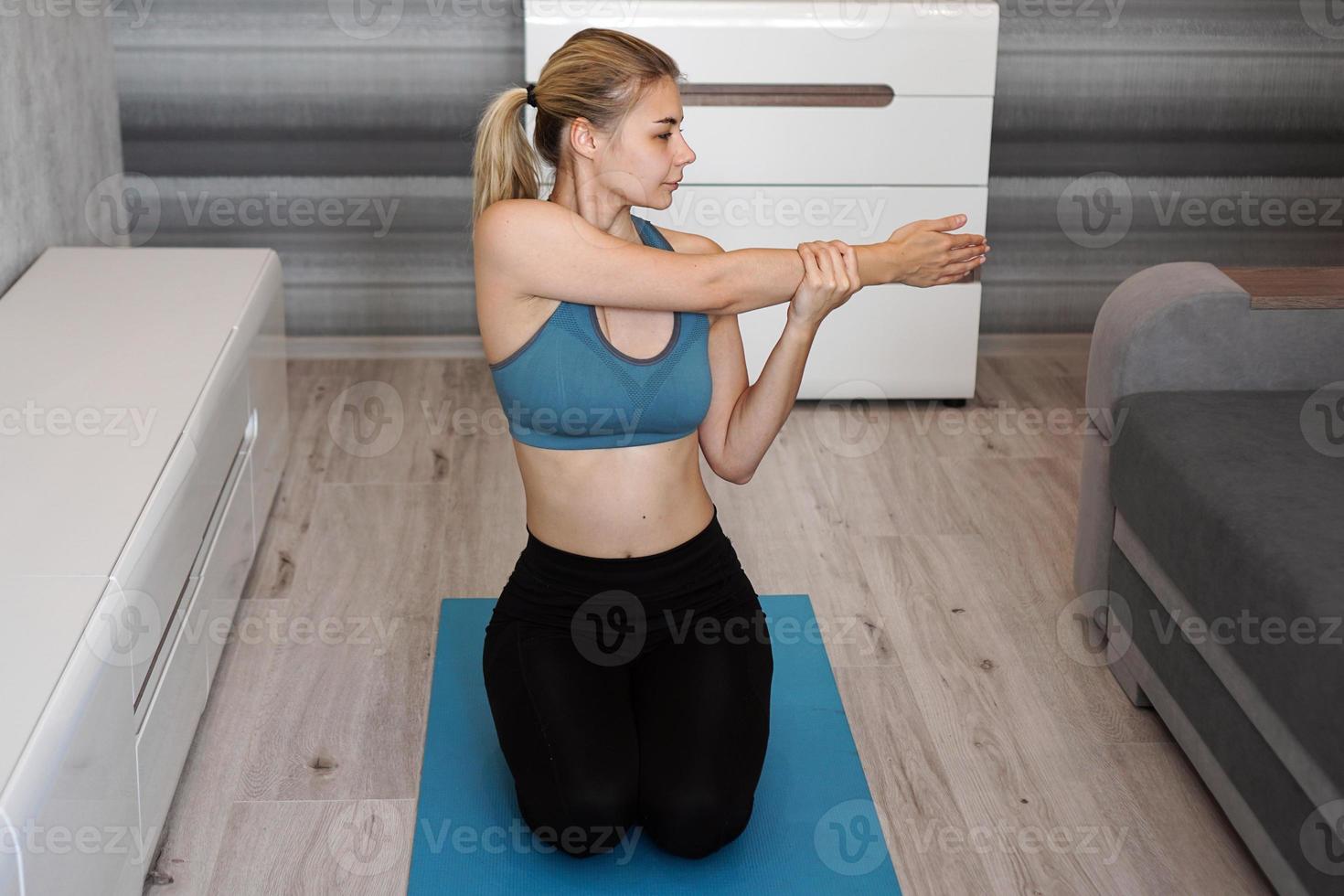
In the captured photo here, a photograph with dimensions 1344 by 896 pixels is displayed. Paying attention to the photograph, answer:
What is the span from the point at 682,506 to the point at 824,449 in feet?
4.25

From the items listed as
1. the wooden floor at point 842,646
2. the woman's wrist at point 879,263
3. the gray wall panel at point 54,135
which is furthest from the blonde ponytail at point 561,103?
the gray wall panel at point 54,135

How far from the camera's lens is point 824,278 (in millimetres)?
1721

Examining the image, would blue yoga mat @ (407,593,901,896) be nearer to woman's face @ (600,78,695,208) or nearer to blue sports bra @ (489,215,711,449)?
blue sports bra @ (489,215,711,449)

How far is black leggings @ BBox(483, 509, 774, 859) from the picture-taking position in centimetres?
170

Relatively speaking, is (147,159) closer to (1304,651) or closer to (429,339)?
(429,339)

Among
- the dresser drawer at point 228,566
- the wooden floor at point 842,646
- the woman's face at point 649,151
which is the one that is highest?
the woman's face at point 649,151

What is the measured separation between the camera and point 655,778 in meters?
1.71

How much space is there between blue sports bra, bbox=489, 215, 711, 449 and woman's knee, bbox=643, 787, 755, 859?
1.45ft

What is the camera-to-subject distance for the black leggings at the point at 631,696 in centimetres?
170

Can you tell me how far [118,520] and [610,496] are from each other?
1.96 feet

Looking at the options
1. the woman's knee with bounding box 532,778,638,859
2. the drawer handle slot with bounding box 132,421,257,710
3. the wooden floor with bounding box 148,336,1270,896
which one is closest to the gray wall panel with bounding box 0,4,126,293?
the drawer handle slot with bounding box 132,421,257,710

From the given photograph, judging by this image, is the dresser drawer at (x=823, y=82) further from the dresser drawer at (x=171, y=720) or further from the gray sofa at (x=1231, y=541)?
the dresser drawer at (x=171, y=720)

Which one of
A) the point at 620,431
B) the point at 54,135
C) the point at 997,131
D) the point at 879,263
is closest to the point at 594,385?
the point at 620,431

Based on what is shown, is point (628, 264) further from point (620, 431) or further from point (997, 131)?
point (997, 131)
